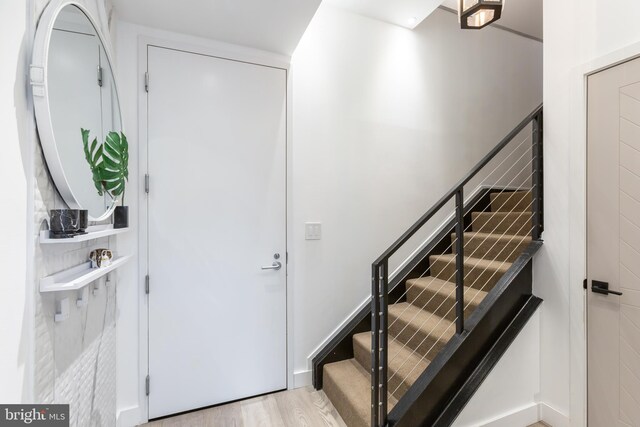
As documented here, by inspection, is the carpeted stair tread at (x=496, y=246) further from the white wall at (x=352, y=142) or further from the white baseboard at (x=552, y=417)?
the white baseboard at (x=552, y=417)

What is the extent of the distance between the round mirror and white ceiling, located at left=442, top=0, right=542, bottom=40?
3.02 metres

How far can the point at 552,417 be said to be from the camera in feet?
6.06

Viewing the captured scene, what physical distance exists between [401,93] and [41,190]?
266 centimetres

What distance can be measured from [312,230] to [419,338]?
3.65 feet

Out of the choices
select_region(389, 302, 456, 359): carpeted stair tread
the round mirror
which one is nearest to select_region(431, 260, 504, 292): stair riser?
select_region(389, 302, 456, 359): carpeted stair tread

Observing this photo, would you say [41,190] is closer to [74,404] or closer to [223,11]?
[74,404]

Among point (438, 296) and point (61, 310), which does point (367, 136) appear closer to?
point (438, 296)

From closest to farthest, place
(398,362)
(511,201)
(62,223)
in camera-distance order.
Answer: (62,223) < (398,362) < (511,201)

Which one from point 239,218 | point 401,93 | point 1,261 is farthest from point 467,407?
point 401,93

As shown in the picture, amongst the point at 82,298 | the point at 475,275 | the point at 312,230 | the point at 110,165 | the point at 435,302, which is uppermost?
the point at 110,165

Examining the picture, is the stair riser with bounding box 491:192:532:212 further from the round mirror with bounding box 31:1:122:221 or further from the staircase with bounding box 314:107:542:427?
the round mirror with bounding box 31:1:122:221

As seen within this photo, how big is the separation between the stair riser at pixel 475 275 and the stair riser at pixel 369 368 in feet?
3.01

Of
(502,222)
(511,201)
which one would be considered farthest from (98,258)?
(511,201)

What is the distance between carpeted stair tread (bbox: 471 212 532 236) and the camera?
8.02 ft
